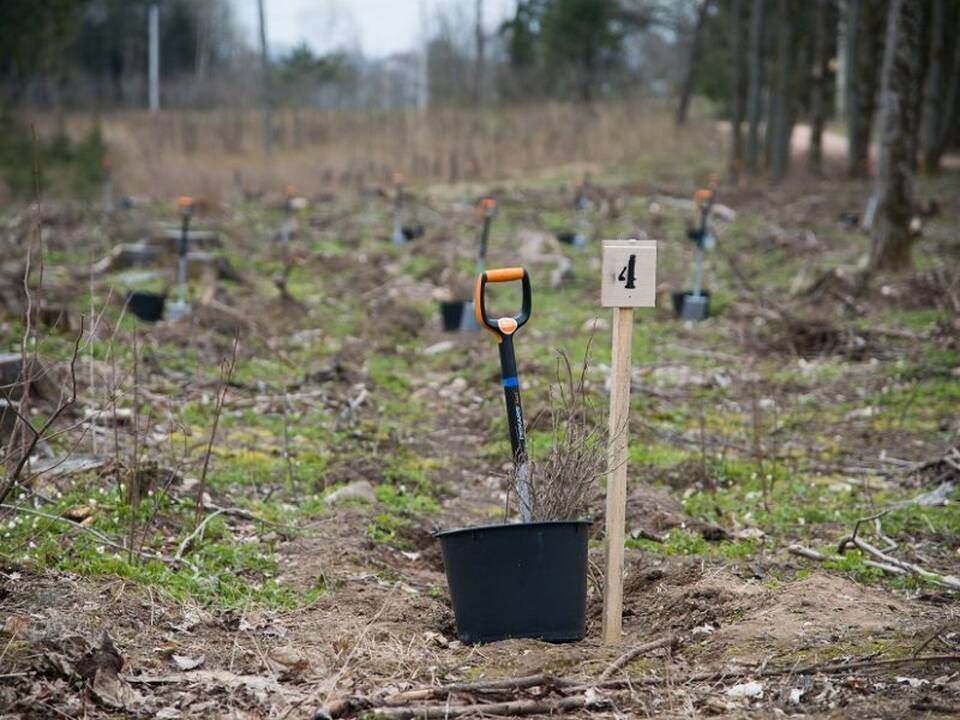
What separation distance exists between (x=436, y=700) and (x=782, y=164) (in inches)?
1094

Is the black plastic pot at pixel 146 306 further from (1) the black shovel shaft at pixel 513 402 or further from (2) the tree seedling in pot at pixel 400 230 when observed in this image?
(1) the black shovel shaft at pixel 513 402

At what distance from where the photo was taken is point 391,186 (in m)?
31.7

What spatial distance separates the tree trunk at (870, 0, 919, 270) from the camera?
14.9 metres

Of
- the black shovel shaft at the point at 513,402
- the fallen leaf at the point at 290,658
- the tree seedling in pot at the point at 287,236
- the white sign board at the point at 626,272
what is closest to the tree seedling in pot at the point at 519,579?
the black shovel shaft at the point at 513,402

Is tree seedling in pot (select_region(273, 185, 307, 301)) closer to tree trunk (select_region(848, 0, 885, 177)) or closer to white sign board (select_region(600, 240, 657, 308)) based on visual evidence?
white sign board (select_region(600, 240, 657, 308))

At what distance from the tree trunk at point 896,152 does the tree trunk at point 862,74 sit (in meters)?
10.9

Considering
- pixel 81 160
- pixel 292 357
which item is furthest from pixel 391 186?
pixel 292 357

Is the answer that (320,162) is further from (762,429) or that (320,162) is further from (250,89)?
(762,429)

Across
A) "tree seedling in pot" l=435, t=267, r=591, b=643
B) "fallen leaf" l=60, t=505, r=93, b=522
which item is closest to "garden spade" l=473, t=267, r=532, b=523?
"tree seedling in pot" l=435, t=267, r=591, b=643

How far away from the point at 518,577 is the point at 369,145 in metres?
31.8

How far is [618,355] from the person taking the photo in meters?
5.12

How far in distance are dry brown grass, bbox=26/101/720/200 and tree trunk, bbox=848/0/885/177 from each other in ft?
31.3

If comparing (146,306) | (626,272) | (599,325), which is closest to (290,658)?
(626,272)

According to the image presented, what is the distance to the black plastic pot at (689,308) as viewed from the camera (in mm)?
14289
